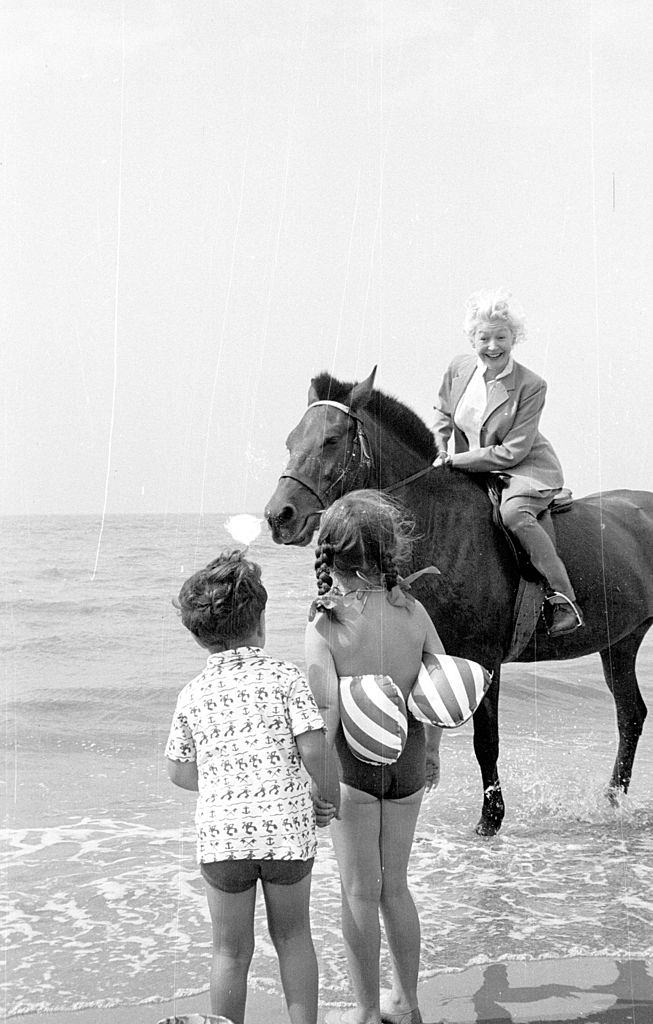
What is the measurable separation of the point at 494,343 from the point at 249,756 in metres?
3.22

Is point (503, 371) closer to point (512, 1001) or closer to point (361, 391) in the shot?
point (361, 391)

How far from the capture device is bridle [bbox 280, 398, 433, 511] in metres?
5.18

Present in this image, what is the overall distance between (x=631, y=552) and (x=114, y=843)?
3.44m

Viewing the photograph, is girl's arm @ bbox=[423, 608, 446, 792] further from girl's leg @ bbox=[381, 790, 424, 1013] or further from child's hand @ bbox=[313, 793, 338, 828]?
child's hand @ bbox=[313, 793, 338, 828]

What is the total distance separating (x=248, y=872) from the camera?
2807 millimetres

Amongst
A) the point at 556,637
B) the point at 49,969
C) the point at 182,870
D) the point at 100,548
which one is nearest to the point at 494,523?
the point at 556,637

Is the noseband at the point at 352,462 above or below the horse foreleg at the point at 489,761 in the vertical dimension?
above

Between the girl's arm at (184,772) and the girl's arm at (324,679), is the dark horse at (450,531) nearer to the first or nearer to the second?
the girl's arm at (324,679)

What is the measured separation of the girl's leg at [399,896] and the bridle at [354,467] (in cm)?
218

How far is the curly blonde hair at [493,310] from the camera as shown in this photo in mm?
5406

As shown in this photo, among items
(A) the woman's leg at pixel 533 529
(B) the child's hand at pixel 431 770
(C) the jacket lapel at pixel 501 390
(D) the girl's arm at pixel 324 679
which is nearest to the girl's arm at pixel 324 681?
(D) the girl's arm at pixel 324 679

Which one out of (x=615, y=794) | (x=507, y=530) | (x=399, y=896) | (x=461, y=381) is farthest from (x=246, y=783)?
(x=615, y=794)

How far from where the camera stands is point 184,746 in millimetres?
2895

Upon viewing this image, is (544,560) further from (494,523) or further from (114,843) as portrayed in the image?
(114,843)
